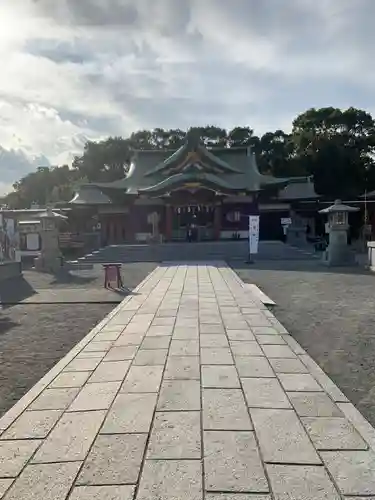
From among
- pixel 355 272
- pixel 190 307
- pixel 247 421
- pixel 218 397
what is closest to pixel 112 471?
pixel 247 421

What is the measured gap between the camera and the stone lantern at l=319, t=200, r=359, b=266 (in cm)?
1777

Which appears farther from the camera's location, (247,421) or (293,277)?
(293,277)

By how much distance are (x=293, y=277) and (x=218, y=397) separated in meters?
10.6

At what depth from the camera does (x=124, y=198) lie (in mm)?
31859

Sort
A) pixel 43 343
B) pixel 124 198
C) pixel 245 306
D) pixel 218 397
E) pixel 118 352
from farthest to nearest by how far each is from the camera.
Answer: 1. pixel 124 198
2. pixel 245 306
3. pixel 43 343
4. pixel 118 352
5. pixel 218 397

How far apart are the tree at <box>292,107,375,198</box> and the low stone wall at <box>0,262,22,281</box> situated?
2959 centimetres

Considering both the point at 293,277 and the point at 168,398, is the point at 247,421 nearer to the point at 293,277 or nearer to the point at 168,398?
the point at 168,398

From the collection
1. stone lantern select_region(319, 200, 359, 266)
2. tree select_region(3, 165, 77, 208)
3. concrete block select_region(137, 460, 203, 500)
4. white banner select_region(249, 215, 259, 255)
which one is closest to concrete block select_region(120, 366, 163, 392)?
concrete block select_region(137, 460, 203, 500)

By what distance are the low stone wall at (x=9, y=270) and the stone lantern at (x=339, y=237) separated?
36.0 ft

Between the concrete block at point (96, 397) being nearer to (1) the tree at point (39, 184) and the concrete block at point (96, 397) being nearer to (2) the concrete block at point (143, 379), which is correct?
(2) the concrete block at point (143, 379)

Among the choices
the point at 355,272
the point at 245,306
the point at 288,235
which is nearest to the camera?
the point at 245,306

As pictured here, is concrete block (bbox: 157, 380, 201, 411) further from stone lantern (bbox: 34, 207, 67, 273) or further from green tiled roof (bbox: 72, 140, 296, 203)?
green tiled roof (bbox: 72, 140, 296, 203)

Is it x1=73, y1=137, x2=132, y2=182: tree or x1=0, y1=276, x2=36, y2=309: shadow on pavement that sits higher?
x1=73, y1=137, x2=132, y2=182: tree

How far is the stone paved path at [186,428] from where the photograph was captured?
268 cm
